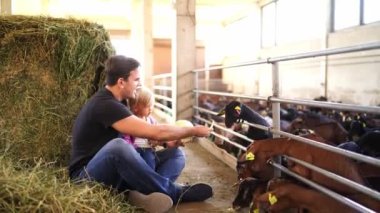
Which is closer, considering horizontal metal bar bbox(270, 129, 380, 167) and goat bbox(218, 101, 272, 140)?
horizontal metal bar bbox(270, 129, 380, 167)

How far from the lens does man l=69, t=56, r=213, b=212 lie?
7.86 ft

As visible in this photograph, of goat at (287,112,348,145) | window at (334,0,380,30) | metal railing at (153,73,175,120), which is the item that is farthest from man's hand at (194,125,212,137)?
window at (334,0,380,30)

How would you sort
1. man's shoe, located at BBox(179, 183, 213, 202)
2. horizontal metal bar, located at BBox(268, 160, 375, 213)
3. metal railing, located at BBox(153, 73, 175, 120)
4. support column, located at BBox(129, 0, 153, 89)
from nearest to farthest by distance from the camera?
horizontal metal bar, located at BBox(268, 160, 375, 213) < man's shoe, located at BBox(179, 183, 213, 202) < metal railing, located at BBox(153, 73, 175, 120) < support column, located at BBox(129, 0, 153, 89)

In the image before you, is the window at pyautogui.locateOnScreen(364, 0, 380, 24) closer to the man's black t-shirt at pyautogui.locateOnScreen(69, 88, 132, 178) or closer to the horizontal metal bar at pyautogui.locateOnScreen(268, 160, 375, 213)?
the horizontal metal bar at pyautogui.locateOnScreen(268, 160, 375, 213)

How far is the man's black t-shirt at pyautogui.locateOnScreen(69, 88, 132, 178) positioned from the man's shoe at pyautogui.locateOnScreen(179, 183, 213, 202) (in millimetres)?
595

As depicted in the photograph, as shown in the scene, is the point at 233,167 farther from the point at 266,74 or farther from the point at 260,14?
the point at 260,14

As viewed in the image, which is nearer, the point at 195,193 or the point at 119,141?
the point at 119,141

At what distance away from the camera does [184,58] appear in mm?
5836

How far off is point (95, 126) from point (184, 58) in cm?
343

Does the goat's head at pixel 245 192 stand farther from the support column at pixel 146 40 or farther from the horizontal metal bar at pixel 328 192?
the support column at pixel 146 40

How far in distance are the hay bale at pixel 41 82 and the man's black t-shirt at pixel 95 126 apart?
815 mm

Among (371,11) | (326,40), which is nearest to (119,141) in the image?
(371,11)

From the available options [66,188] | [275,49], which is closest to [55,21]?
[66,188]

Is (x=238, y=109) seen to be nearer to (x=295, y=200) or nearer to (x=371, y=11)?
(x=295, y=200)
